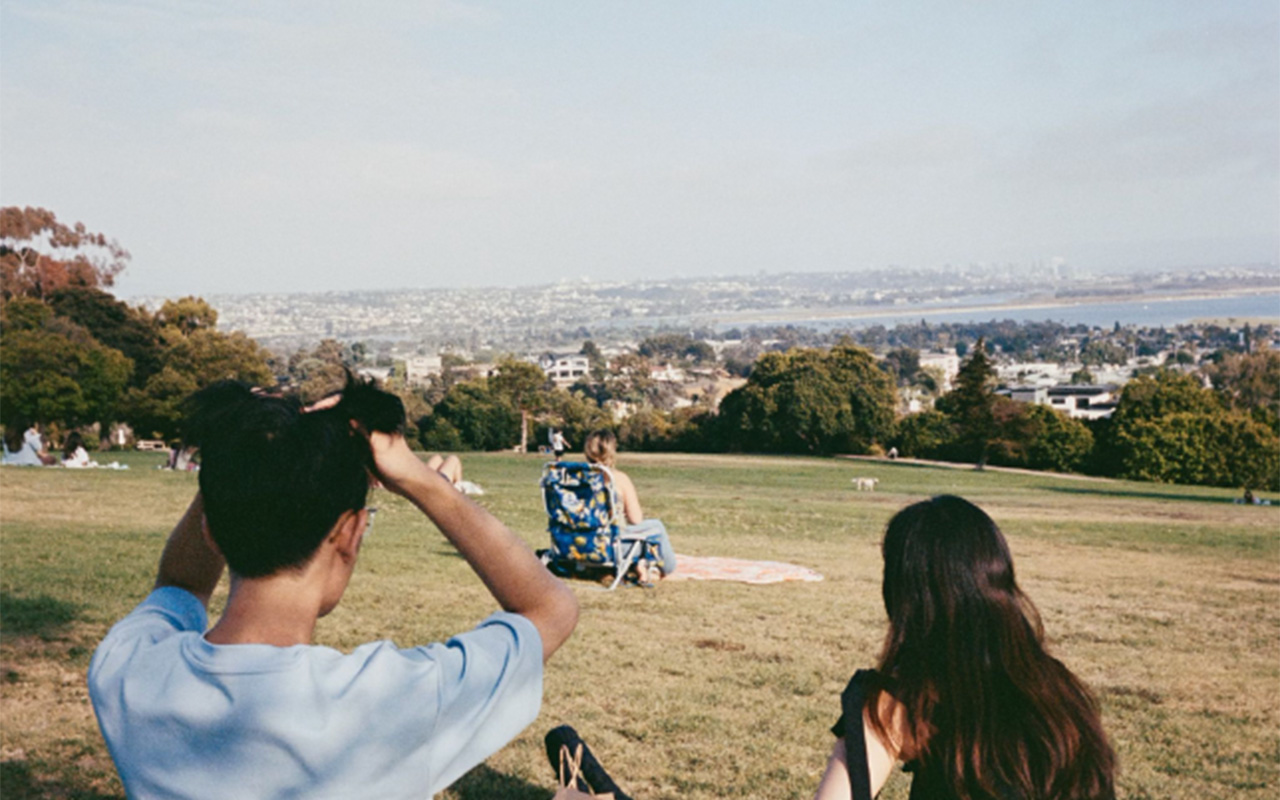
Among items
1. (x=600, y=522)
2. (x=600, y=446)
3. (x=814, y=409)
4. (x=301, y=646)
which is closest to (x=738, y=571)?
(x=600, y=522)

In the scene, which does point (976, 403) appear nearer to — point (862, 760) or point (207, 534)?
point (862, 760)

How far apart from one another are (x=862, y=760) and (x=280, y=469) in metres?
1.31

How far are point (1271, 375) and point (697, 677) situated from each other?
8359 centimetres

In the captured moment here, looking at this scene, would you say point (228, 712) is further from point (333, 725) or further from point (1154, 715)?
point (1154, 715)

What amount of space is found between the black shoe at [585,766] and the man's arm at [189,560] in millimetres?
812

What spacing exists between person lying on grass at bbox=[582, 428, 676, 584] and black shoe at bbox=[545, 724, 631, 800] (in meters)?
6.25

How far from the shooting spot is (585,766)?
7.51 ft

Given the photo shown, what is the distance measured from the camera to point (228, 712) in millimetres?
1436

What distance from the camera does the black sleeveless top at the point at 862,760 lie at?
2148 millimetres

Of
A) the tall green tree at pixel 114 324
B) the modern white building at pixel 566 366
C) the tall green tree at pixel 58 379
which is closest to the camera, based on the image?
the tall green tree at pixel 58 379

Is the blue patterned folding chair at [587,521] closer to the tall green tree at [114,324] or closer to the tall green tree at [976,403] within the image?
the tall green tree at [976,403]

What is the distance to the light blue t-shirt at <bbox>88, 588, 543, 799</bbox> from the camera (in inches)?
56.2

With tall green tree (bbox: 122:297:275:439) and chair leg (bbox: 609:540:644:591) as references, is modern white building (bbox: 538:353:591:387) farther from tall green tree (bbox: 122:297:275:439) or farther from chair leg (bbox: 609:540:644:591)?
chair leg (bbox: 609:540:644:591)

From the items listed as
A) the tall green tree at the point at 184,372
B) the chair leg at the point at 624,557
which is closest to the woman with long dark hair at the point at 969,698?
the chair leg at the point at 624,557
